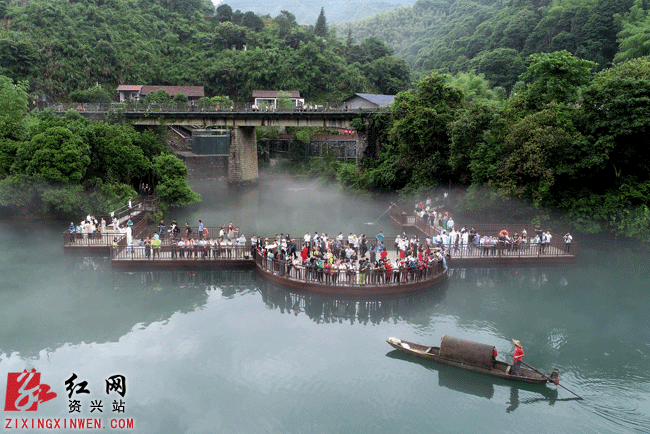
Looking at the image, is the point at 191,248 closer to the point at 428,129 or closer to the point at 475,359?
the point at 475,359

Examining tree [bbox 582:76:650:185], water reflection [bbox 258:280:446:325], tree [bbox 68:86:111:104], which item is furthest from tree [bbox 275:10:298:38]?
water reflection [bbox 258:280:446:325]

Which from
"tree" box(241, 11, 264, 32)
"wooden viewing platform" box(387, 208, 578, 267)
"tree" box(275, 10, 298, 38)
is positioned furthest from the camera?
"tree" box(241, 11, 264, 32)

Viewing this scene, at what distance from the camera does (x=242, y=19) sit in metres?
91.2

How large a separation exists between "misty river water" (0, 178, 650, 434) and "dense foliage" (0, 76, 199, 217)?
634 cm

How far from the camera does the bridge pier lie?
183 ft

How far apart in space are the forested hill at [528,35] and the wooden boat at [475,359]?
3431 centimetres

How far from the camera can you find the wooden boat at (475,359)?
15523 millimetres

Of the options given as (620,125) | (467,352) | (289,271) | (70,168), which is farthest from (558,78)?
(70,168)

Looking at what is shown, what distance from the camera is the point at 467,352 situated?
1617 cm

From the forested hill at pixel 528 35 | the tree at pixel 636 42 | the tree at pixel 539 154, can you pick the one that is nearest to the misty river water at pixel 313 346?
the tree at pixel 539 154

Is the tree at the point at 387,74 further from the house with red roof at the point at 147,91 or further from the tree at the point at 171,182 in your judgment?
the tree at the point at 171,182

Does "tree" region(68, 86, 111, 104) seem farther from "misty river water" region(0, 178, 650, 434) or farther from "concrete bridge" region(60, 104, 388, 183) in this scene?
"misty river water" region(0, 178, 650, 434)

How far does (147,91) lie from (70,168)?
40408mm

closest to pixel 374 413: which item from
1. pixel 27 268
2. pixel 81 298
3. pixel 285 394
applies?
pixel 285 394
